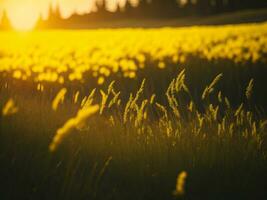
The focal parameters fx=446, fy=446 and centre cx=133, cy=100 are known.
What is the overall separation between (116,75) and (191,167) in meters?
4.28

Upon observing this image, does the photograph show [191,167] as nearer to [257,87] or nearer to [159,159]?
[159,159]

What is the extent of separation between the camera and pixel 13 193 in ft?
8.16

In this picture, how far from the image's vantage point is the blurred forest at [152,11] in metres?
56.4

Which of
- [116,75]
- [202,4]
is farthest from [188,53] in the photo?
[202,4]

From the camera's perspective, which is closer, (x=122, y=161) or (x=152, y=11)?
(x=122, y=161)

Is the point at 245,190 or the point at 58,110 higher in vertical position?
the point at 58,110

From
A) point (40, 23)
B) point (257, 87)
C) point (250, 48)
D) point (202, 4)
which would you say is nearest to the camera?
point (257, 87)

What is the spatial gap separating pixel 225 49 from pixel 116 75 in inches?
A: 117

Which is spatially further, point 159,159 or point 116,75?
point 116,75

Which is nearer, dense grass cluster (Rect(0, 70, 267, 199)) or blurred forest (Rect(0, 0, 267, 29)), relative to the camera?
dense grass cluster (Rect(0, 70, 267, 199))

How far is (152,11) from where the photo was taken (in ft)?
210

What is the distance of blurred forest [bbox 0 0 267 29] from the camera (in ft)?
185

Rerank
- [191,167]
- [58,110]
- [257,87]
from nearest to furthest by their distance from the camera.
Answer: [191,167]
[58,110]
[257,87]

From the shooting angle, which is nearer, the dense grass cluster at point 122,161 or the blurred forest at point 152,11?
the dense grass cluster at point 122,161
